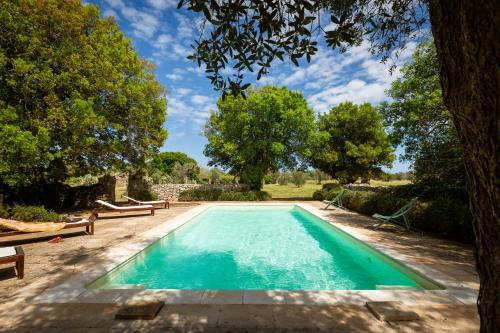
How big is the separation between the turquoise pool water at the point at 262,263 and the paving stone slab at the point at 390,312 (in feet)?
3.92

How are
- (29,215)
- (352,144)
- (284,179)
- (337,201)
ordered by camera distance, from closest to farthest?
1. (29,215)
2. (337,201)
3. (352,144)
4. (284,179)

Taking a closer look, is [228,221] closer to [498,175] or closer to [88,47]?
[88,47]

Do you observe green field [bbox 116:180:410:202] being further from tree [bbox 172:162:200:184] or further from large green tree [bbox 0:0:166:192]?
large green tree [bbox 0:0:166:192]

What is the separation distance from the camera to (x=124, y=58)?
15656 mm

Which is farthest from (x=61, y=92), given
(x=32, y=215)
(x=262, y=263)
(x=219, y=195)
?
(x=219, y=195)

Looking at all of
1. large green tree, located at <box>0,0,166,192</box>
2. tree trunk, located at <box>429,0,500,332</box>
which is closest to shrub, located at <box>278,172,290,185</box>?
large green tree, located at <box>0,0,166,192</box>

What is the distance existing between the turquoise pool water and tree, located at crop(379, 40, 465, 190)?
603 cm

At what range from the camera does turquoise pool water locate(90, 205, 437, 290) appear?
6062mm

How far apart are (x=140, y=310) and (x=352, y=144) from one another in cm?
2656

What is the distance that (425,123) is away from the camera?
43.6 ft

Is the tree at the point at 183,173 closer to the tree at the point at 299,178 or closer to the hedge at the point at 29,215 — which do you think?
the tree at the point at 299,178

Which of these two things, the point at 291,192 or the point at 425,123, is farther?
the point at 291,192

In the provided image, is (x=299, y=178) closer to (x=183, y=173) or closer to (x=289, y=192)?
(x=289, y=192)

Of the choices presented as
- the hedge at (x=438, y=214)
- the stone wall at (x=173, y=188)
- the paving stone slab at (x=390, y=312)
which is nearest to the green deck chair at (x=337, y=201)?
the hedge at (x=438, y=214)
